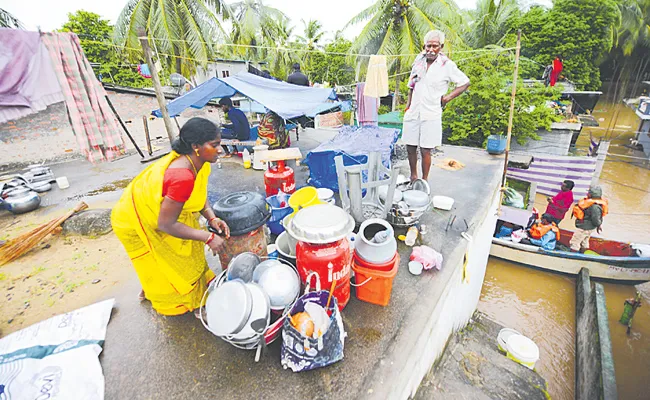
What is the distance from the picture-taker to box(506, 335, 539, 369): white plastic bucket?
10.7 feet

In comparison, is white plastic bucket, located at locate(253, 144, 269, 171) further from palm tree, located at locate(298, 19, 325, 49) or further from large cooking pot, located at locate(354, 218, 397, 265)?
palm tree, located at locate(298, 19, 325, 49)

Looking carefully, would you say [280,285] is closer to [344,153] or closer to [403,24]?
[344,153]

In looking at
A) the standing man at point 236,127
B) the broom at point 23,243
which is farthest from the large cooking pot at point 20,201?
the standing man at point 236,127

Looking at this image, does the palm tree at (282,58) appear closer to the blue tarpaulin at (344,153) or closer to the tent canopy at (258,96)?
the tent canopy at (258,96)

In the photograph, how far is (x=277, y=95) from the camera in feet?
21.4

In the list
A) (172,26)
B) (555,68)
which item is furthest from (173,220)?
(555,68)

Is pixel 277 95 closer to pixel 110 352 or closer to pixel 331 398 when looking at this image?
pixel 110 352

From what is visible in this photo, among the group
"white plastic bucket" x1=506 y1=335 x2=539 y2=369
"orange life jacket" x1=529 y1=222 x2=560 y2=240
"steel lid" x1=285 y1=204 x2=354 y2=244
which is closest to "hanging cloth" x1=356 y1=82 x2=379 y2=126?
"orange life jacket" x1=529 y1=222 x2=560 y2=240

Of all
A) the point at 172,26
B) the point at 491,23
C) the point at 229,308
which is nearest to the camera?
the point at 229,308

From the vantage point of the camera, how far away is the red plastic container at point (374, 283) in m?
2.24

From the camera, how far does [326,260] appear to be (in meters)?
1.98

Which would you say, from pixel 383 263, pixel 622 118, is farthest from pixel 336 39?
pixel 383 263

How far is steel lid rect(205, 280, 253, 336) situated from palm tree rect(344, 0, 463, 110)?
Answer: 13354 mm

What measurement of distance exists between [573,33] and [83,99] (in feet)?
91.5
